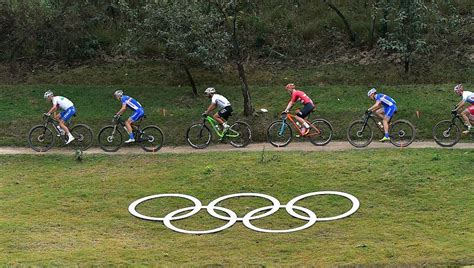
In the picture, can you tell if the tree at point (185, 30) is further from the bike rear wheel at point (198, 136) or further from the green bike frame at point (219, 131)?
the green bike frame at point (219, 131)

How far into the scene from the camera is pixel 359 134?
18.0m

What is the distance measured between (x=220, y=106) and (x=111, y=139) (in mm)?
3838

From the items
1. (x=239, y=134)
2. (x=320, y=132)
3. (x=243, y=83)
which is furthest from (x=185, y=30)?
(x=320, y=132)

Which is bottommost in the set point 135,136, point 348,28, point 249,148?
point 249,148

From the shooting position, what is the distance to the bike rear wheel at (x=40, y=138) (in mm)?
18938

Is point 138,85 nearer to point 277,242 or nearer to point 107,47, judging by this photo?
point 107,47

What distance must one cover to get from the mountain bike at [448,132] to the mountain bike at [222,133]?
19.8ft

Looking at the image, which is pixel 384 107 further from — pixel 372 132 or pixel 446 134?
pixel 446 134

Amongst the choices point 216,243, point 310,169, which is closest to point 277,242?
point 216,243

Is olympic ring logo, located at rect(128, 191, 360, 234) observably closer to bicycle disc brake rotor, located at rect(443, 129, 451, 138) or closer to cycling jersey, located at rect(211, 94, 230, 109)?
cycling jersey, located at rect(211, 94, 230, 109)

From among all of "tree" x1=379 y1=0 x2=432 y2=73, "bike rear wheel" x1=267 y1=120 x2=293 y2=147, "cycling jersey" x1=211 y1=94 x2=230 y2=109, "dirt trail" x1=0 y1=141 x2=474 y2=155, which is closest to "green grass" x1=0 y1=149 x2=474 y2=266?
"dirt trail" x1=0 y1=141 x2=474 y2=155

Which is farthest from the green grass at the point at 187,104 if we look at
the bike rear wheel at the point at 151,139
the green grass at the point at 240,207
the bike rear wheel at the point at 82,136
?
the green grass at the point at 240,207

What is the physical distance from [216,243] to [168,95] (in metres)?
13.0

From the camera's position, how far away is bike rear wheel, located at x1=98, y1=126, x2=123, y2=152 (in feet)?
61.1
